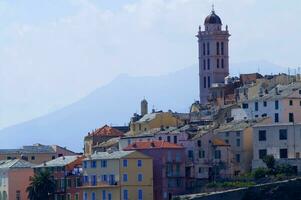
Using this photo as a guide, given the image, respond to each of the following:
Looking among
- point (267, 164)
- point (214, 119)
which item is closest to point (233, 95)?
point (214, 119)

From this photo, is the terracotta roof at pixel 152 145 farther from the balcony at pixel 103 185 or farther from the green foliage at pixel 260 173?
the green foliage at pixel 260 173

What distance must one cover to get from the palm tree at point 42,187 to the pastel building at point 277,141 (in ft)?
57.2

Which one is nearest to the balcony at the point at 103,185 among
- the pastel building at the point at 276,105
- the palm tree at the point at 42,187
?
the palm tree at the point at 42,187

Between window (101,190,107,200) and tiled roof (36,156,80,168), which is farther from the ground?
tiled roof (36,156,80,168)

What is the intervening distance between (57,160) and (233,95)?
695 inches

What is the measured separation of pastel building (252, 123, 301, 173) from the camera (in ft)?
349

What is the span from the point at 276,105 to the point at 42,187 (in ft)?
63.2

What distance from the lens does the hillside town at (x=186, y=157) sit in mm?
107500

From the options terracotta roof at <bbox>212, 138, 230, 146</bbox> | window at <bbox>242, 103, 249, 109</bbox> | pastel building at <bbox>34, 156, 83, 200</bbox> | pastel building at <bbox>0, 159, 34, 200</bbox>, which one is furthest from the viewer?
pastel building at <bbox>0, 159, 34, 200</bbox>

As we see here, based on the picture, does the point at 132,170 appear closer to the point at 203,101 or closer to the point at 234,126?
the point at 234,126

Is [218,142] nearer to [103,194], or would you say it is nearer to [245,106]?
[245,106]

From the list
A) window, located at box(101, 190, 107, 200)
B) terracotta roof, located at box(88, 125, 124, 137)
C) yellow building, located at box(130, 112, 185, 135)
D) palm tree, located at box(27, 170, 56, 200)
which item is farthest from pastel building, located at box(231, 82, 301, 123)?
terracotta roof, located at box(88, 125, 124, 137)

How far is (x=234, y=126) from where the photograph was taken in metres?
113

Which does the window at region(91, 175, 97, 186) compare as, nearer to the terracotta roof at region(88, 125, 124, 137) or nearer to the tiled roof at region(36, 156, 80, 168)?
the tiled roof at region(36, 156, 80, 168)
